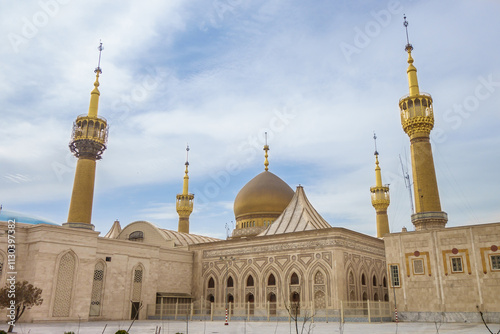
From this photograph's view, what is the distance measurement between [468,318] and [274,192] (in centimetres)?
1706

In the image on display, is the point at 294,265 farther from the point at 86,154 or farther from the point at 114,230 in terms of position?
the point at 114,230

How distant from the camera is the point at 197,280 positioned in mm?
25922

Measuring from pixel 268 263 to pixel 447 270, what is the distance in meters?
9.43

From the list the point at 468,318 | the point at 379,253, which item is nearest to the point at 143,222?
the point at 379,253

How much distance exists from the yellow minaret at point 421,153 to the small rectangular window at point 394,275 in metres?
4.63

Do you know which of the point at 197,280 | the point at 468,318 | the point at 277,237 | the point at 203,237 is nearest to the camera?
the point at 468,318

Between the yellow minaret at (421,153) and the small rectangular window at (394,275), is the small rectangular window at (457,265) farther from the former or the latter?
the yellow minaret at (421,153)

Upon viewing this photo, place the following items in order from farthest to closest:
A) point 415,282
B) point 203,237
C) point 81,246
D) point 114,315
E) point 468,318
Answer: point 203,237
point 114,315
point 81,246
point 415,282
point 468,318

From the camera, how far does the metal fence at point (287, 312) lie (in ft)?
55.7

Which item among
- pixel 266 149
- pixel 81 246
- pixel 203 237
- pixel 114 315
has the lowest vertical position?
pixel 114 315

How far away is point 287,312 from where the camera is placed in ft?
66.0

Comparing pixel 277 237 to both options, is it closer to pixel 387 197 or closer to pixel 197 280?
pixel 197 280

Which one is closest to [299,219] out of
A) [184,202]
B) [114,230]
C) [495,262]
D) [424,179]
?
[424,179]

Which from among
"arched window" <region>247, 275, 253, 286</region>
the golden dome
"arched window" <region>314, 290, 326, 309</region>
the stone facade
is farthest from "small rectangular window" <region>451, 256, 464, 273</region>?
the golden dome
